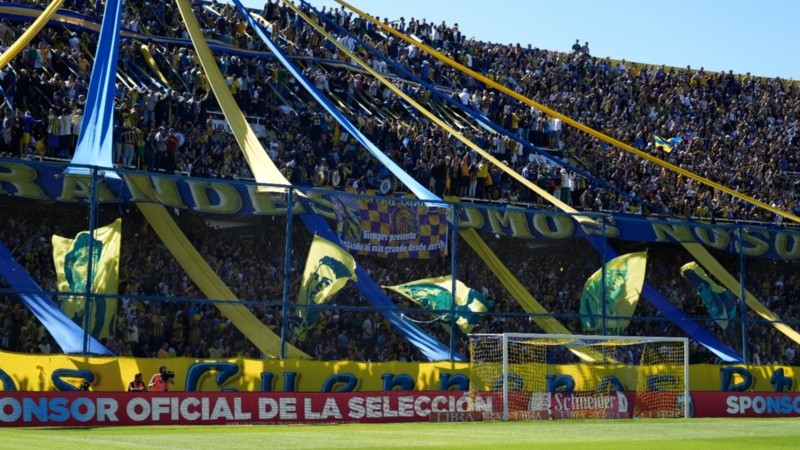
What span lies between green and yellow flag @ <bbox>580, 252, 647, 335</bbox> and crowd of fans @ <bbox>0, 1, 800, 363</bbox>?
152cm

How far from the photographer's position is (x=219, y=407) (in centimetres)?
2175

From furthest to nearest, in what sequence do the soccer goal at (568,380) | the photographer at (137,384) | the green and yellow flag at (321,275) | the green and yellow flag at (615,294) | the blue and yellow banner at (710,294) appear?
the blue and yellow banner at (710,294), the green and yellow flag at (615,294), the soccer goal at (568,380), the green and yellow flag at (321,275), the photographer at (137,384)

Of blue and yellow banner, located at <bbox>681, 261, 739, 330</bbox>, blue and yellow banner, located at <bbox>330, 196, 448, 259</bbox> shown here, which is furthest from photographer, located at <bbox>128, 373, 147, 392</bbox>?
blue and yellow banner, located at <bbox>681, 261, 739, 330</bbox>

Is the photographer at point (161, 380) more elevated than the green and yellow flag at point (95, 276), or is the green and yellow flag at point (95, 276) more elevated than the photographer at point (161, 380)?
the green and yellow flag at point (95, 276)

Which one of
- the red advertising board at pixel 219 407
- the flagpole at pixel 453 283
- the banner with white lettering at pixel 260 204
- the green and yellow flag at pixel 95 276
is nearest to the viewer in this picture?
the red advertising board at pixel 219 407

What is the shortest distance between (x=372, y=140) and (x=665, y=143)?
46.1 ft

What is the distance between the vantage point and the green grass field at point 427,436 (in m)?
16.2

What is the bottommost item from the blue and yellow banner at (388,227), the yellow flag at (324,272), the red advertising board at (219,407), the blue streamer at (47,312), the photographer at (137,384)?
the red advertising board at (219,407)

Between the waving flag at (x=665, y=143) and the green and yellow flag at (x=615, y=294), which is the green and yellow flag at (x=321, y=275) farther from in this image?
the waving flag at (x=665, y=143)

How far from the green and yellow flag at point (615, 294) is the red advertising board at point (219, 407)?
4953 mm

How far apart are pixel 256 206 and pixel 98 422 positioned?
6689 mm

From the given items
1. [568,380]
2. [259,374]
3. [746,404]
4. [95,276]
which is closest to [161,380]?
[259,374]

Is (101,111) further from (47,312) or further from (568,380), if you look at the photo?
(568,380)

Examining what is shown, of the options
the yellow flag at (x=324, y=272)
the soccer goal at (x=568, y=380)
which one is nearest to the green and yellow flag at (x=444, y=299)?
the soccer goal at (x=568, y=380)
